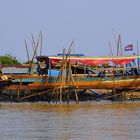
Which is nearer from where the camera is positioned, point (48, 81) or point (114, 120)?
point (114, 120)

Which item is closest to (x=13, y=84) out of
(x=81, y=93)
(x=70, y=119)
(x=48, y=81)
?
(x=48, y=81)

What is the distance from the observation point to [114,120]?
21.3 m

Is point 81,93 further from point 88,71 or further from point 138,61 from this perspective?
point 138,61

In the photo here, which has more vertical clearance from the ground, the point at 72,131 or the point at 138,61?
the point at 138,61

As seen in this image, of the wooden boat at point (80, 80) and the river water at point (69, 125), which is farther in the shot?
the wooden boat at point (80, 80)

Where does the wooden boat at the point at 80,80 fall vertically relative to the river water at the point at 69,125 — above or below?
above

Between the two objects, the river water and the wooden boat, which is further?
the wooden boat

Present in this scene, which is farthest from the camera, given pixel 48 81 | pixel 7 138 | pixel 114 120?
pixel 48 81

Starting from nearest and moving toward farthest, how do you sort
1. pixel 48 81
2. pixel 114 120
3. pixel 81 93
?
pixel 114 120, pixel 48 81, pixel 81 93

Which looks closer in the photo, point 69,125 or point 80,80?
point 69,125

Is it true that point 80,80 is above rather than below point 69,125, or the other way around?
above

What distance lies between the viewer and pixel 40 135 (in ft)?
54.1

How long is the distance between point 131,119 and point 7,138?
Answer: 691 cm

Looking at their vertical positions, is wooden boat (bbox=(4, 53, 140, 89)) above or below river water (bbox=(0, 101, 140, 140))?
above
